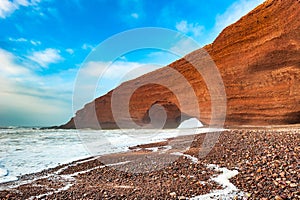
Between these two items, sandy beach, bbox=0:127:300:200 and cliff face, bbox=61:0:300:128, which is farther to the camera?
cliff face, bbox=61:0:300:128

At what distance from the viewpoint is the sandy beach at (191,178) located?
4082mm

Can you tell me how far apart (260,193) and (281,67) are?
44.5 ft

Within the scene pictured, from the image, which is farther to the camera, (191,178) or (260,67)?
(260,67)

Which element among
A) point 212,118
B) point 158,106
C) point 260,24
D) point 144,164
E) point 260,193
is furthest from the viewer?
point 158,106

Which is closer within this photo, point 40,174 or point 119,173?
point 119,173

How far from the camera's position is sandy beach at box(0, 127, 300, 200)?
13.4 feet

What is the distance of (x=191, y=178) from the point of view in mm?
5047

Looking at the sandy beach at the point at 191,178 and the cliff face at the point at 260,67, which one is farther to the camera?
the cliff face at the point at 260,67

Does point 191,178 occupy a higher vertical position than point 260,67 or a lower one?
lower

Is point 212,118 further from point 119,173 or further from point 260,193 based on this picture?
point 260,193

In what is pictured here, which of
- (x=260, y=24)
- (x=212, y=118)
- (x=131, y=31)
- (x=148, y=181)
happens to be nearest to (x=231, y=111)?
(x=212, y=118)

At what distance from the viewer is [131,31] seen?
547 inches

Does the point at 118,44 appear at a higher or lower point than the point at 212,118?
higher

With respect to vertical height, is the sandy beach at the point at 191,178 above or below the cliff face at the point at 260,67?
below
